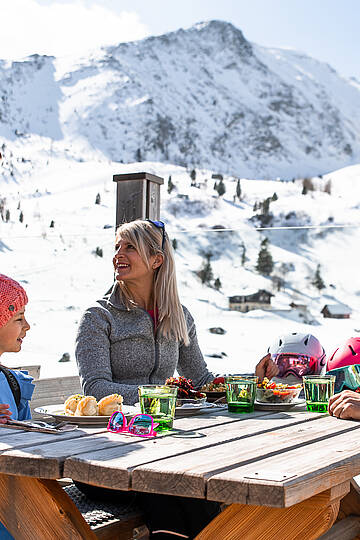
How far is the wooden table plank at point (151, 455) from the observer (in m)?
1.29

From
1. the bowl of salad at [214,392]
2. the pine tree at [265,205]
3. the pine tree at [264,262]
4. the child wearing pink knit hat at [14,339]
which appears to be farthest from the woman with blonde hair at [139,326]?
the pine tree at [265,205]

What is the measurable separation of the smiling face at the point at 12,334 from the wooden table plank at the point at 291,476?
0.95 meters

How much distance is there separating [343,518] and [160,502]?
2.35 feet

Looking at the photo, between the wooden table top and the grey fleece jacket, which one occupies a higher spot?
the grey fleece jacket

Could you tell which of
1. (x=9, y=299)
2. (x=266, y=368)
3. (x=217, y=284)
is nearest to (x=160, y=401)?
(x=9, y=299)

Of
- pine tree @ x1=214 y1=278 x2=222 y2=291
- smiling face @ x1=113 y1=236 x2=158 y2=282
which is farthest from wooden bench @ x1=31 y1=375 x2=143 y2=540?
pine tree @ x1=214 y1=278 x2=222 y2=291

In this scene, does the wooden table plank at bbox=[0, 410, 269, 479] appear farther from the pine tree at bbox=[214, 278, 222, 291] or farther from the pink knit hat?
the pine tree at bbox=[214, 278, 222, 291]

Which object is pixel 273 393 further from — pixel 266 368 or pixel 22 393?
pixel 22 393

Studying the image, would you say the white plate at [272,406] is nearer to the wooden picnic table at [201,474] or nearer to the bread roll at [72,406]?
the wooden picnic table at [201,474]

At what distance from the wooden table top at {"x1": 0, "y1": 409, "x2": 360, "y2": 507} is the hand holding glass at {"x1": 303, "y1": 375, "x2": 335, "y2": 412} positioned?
0.97ft

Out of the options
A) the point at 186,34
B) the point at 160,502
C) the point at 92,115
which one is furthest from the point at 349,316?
the point at 186,34

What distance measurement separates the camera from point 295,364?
3002 millimetres

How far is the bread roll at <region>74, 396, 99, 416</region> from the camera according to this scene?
6.05ft

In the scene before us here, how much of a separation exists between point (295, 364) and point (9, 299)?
1.37m
